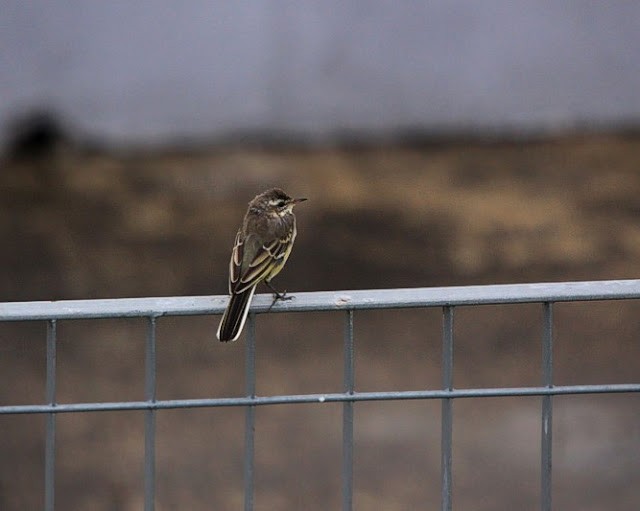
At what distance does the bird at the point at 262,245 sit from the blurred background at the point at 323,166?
2503 mm

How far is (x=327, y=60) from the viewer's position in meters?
9.50

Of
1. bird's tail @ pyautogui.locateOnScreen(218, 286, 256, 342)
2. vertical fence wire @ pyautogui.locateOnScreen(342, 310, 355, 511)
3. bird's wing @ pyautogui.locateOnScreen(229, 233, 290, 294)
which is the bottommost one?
vertical fence wire @ pyautogui.locateOnScreen(342, 310, 355, 511)

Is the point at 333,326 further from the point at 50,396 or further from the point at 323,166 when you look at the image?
the point at 50,396

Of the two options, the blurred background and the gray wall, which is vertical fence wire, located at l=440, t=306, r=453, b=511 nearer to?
the blurred background

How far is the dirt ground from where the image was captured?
277 inches

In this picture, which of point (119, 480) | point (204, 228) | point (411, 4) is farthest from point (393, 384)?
point (411, 4)

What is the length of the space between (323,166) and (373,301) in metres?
6.67

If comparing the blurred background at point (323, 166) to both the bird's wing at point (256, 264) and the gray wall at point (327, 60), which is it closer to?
the gray wall at point (327, 60)

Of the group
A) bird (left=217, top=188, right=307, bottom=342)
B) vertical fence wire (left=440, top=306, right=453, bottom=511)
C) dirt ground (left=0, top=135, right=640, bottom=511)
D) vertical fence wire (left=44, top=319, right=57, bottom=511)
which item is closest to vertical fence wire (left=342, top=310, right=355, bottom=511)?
vertical fence wire (left=440, top=306, right=453, bottom=511)

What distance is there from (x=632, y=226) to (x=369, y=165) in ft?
6.13

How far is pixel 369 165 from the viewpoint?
32.2ft

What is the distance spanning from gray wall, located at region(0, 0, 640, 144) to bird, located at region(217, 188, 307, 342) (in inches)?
158

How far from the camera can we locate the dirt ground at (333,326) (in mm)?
7039

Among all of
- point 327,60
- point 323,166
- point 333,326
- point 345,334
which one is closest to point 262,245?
point 345,334
